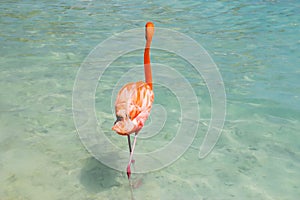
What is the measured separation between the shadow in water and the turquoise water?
0.01 metres

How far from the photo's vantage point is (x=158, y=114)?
5.88 m

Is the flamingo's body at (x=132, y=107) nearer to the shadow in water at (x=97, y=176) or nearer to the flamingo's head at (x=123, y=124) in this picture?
the flamingo's head at (x=123, y=124)

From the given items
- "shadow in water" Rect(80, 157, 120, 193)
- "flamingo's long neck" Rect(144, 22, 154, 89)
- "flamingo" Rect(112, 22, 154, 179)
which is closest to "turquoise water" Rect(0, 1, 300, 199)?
"shadow in water" Rect(80, 157, 120, 193)

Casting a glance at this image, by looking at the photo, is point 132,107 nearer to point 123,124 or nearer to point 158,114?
point 123,124

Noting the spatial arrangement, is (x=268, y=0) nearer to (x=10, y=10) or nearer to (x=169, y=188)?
(x=10, y=10)

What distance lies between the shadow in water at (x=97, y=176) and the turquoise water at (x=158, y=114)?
1cm

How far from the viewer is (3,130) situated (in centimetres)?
521

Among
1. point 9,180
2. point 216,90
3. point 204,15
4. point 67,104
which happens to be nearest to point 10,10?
point 204,15

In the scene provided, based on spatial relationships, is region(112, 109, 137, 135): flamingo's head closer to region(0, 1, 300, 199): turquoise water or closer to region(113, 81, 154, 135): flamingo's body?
region(113, 81, 154, 135): flamingo's body

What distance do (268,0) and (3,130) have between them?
38.2 feet

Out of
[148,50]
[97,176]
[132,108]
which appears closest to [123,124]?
[132,108]

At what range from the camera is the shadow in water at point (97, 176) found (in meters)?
4.19

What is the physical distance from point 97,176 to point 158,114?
1799 millimetres

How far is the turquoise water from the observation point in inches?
167
